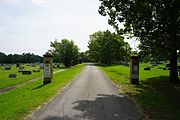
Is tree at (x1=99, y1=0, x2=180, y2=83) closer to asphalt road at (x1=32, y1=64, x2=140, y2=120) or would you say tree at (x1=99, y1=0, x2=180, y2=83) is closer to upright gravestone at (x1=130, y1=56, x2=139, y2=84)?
upright gravestone at (x1=130, y1=56, x2=139, y2=84)

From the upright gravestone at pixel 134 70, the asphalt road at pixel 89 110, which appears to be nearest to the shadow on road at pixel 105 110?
the asphalt road at pixel 89 110

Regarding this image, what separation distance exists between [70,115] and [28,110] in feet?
7.91

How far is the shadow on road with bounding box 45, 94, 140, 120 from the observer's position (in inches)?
453

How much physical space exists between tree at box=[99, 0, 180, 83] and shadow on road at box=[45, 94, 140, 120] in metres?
11.6

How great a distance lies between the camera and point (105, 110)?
43.3 feet

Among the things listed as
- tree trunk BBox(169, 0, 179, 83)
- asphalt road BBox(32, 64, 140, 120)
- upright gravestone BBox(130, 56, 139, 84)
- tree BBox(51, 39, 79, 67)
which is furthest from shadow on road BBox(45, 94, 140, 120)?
tree BBox(51, 39, 79, 67)

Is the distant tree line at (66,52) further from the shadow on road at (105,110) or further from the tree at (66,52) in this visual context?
the shadow on road at (105,110)

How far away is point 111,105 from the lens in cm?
1462

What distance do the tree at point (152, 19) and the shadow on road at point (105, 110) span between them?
458 inches

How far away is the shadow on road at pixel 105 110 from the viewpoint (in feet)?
37.7

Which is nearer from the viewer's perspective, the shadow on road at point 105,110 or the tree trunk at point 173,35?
the shadow on road at point 105,110

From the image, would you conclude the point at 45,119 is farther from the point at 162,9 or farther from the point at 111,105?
the point at 162,9

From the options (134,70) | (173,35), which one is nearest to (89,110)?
(173,35)

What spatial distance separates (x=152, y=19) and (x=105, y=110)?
54.2 feet
